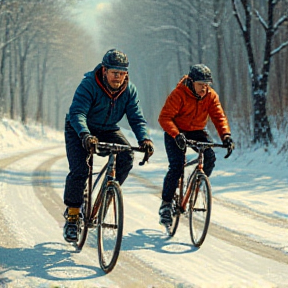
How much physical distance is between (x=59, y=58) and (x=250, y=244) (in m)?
37.3

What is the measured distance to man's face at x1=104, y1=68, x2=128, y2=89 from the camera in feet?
14.2

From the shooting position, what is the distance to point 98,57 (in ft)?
191

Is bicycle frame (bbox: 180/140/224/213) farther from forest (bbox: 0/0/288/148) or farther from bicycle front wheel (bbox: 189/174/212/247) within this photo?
forest (bbox: 0/0/288/148)

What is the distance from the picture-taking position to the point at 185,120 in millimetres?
5523

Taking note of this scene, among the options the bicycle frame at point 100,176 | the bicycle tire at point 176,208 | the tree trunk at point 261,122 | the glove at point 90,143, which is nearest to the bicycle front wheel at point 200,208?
the bicycle tire at point 176,208

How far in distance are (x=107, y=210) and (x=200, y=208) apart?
1387 mm

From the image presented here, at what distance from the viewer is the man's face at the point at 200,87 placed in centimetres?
520

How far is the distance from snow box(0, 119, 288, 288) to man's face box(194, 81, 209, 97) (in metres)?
1.71

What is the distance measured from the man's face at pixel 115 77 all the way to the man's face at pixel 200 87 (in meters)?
1.14

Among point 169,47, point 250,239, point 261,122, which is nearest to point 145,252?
point 250,239

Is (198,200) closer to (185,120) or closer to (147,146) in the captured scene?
(185,120)

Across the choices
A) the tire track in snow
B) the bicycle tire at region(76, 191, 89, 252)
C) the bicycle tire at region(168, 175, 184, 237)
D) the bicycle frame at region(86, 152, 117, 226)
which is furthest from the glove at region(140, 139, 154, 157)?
the tire track in snow

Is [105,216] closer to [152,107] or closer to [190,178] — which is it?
[190,178]

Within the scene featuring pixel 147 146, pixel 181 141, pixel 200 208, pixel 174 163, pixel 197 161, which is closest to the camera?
pixel 147 146
